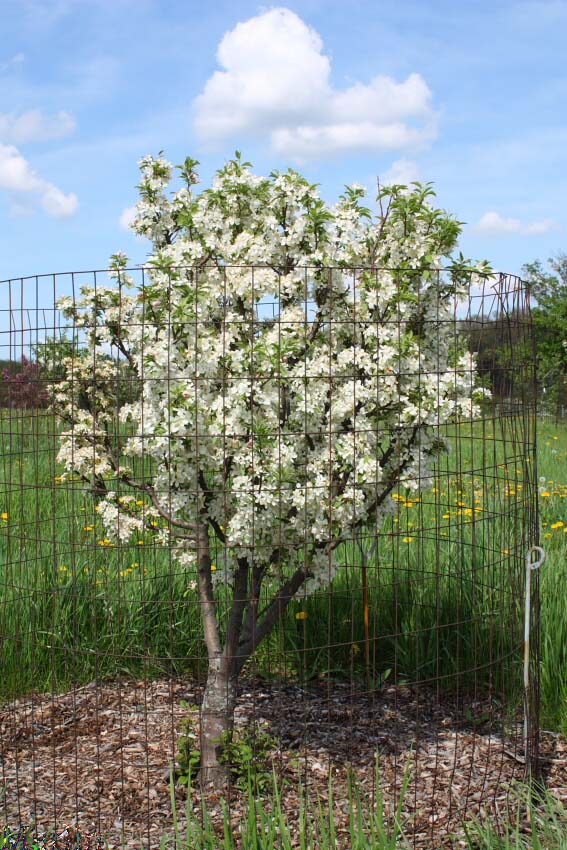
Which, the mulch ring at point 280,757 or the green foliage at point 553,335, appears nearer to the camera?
the mulch ring at point 280,757

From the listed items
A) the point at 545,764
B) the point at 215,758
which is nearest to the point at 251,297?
the point at 215,758

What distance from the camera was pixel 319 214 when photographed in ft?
11.7

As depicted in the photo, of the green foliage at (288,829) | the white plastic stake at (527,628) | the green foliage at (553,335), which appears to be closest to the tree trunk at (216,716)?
the green foliage at (288,829)

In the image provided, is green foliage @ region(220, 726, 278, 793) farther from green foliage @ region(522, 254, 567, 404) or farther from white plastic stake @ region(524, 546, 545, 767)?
green foliage @ region(522, 254, 567, 404)

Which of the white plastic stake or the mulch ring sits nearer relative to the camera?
the mulch ring

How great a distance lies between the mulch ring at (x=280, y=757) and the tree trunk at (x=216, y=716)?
0.43 feet

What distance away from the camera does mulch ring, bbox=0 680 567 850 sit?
12.0ft

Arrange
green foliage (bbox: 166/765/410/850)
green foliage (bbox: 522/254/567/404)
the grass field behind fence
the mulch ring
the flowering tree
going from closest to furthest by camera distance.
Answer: green foliage (bbox: 166/765/410/850), the flowering tree, the mulch ring, the grass field behind fence, green foliage (bbox: 522/254/567/404)

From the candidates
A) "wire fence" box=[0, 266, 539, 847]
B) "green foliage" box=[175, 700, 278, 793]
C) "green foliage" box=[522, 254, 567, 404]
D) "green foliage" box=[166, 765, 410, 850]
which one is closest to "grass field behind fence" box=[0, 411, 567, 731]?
"wire fence" box=[0, 266, 539, 847]

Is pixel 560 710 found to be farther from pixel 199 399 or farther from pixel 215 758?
pixel 199 399

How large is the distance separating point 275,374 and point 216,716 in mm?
1698

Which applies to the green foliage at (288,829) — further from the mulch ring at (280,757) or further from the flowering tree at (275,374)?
the flowering tree at (275,374)

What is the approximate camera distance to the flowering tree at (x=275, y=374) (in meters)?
3.46

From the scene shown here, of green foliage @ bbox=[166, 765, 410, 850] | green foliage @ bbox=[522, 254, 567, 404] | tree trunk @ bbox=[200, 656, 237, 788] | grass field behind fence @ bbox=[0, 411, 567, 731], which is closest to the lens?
green foliage @ bbox=[166, 765, 410, 850]
